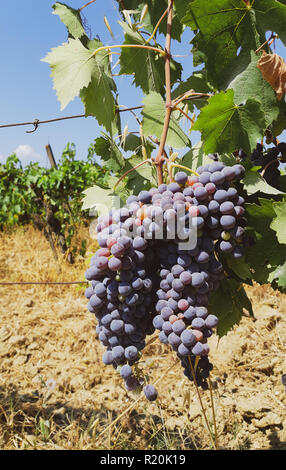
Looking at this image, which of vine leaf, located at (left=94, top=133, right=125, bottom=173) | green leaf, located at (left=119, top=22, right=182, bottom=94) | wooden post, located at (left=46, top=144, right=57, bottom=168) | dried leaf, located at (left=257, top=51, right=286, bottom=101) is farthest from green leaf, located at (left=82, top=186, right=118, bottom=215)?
wooden post, located at (left=46, top=144, right=57, bottom=168)

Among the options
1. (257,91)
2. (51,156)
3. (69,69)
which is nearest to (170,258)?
(257,91)

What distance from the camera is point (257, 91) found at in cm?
97

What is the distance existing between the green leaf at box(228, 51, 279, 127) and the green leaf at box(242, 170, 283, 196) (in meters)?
0.13

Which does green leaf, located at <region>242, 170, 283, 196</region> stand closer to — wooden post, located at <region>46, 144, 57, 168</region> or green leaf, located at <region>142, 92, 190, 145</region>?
green leaf, located at <region>142, 92, 190, 145</region>

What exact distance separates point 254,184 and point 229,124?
0.55 feet

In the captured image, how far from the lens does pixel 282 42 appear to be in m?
0.99

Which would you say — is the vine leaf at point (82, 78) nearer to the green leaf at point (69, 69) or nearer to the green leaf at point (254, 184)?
the green leaf at point (69, 69)

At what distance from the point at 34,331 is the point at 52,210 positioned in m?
2.63

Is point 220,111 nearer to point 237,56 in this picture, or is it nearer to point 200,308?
point 237,56

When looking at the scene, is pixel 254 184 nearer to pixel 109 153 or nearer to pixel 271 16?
pixel 271 16

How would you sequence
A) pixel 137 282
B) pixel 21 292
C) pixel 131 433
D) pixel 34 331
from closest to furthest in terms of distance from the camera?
pixel 137 282 < pixel 131 433 < pixel 34 331 < pixel 21 292

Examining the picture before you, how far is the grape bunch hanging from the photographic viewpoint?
89 centimetres

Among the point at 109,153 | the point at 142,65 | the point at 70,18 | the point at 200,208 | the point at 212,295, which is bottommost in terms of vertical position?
the point at 212,295
